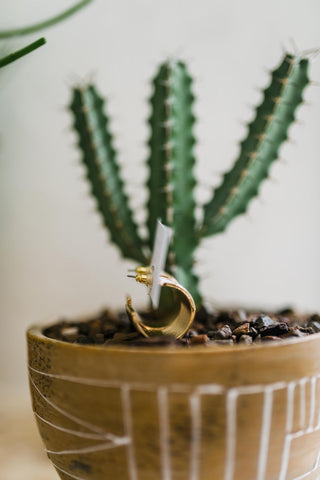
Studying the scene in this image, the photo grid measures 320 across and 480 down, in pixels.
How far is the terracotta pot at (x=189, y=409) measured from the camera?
370mm

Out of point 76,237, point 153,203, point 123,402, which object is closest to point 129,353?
point 123,402

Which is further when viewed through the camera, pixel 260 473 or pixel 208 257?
pixel 208 257

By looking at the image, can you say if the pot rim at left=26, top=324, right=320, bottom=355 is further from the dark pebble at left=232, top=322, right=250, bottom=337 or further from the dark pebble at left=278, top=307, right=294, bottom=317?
the dark pebble at left=278, top=307, right=294, bottom=317

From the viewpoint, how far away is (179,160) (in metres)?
0.70

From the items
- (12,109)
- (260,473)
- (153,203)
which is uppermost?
(12,109)

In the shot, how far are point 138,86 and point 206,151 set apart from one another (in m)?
0.21

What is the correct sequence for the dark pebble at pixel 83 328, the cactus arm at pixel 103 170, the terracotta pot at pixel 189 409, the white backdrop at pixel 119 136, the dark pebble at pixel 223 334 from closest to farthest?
the terracotta pot at pixel 189 409 < the dark pebble at pixel 223 334 < the dark pebble at pixel 83 328 < the cactus arm at pixel 103 170 < the white backdrop at pixel 119 136

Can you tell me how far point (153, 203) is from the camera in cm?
71

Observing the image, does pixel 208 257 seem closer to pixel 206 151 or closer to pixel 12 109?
pixel 206 151

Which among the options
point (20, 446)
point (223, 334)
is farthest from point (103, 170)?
point (20, 446)

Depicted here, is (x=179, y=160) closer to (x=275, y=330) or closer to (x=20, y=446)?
(x=275, y=330)

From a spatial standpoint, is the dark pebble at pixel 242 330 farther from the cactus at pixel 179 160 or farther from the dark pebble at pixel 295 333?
the cactus at pixel 179 160

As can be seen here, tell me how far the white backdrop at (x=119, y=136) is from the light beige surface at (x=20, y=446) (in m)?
0.09

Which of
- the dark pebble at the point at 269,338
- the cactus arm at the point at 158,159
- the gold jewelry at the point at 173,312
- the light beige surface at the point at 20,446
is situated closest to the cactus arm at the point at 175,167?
the cactus arm at the point at 158,159
